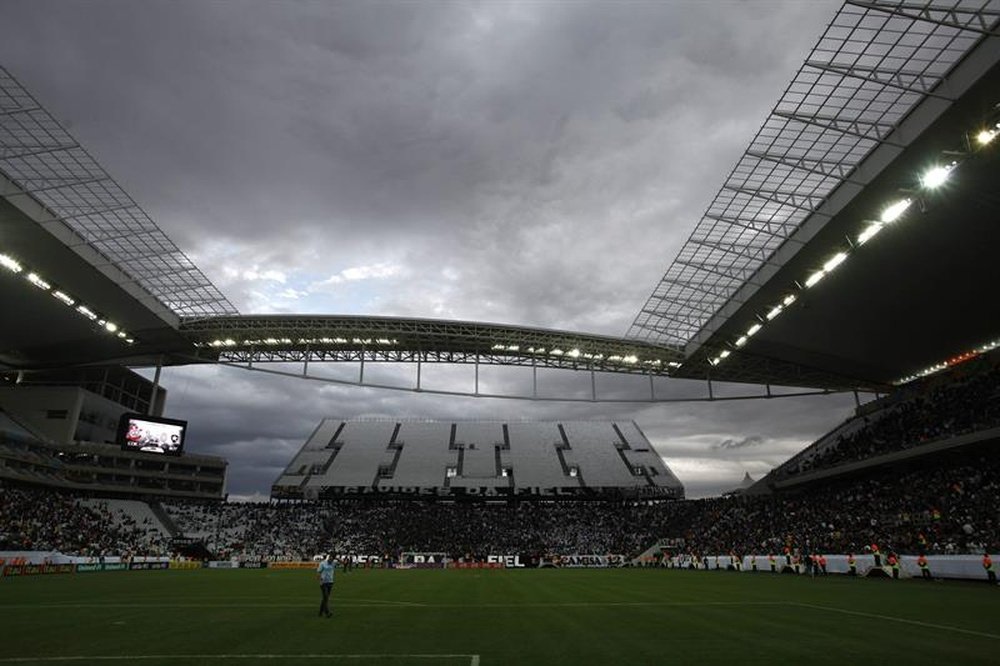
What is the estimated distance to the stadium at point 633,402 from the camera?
13555 mm

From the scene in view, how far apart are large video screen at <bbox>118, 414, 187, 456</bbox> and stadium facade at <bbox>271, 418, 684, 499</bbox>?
76.3ft

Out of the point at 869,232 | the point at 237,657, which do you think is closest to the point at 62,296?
the point at 237,657

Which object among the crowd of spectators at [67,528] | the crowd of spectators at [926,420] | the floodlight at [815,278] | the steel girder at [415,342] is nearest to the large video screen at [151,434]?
the crowd of spectators at [67,528]

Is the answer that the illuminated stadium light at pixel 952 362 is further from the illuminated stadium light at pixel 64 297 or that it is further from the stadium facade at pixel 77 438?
the stadium facade at pixel 77 438

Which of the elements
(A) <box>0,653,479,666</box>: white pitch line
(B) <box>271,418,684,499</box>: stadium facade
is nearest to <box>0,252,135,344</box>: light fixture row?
(A) <box>0,653,479,666</box>: white pitch line

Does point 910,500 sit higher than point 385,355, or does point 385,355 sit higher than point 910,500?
point 385,355

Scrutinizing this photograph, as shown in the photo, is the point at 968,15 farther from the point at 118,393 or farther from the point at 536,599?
the point at 118,393

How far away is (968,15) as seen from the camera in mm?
17016

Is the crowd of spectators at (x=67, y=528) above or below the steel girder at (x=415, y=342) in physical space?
below

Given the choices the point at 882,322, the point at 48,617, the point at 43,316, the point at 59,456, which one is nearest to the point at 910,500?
the point at 882,322

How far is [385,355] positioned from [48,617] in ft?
77.7

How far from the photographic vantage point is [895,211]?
76.6ft

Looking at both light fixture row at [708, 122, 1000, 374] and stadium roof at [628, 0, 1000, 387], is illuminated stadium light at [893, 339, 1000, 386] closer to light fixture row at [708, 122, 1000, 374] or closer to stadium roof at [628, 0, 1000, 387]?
stadium roof at [628, 0, 1000, 387]

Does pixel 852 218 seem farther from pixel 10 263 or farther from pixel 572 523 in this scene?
pixel 572 523
